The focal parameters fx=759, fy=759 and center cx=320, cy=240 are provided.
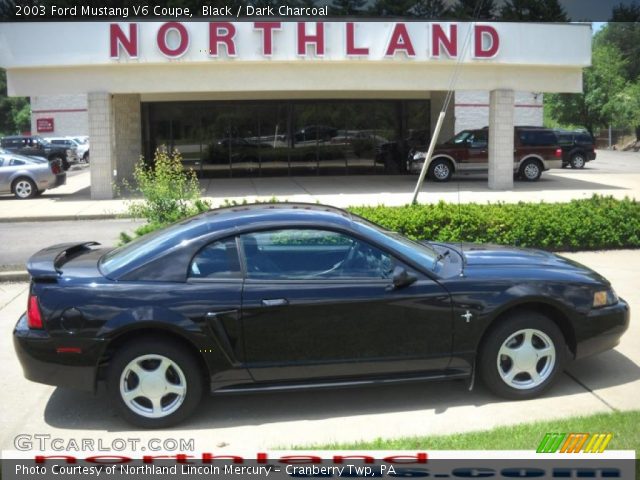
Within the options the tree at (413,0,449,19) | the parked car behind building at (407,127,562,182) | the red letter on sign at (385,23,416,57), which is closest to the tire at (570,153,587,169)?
the parked car behind building at (407,127,562,182)

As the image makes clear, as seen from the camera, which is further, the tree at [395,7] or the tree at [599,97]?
the tree at [599,97]

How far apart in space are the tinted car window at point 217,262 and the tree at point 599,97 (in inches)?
2099

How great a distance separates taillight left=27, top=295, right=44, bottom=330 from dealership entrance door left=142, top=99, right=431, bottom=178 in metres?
22.8

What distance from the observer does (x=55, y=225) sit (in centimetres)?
1689

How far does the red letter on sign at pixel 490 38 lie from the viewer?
2159cm

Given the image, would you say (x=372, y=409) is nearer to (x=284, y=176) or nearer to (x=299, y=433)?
(x=299, y=433)

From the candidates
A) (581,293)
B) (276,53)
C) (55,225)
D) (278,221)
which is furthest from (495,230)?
(276,53)

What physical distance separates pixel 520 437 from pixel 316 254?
1878 mm

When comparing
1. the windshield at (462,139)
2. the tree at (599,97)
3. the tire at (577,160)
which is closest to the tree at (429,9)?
the windshield at (462,139)

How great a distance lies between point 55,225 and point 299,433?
43.2ft

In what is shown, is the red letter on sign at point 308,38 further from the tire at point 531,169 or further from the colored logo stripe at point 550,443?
the colored logo stripe at point 550,443

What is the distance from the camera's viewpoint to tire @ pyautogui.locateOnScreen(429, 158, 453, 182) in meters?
25.8

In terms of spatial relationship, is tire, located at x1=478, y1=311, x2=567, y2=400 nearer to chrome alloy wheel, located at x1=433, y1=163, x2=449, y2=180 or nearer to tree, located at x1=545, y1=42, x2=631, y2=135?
chrome alloy wheel, located at x1=433, y1=163, x2=449, y2=180

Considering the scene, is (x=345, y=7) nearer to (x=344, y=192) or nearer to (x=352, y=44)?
(x=352, y=44)
